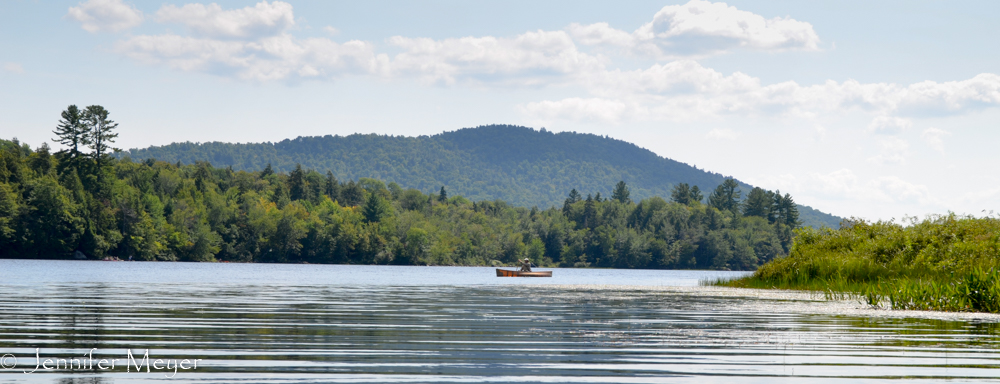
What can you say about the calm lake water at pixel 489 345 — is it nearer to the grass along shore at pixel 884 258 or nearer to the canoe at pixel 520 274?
the grass along shore at pixel 884 258

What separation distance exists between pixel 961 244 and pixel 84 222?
133806 mm

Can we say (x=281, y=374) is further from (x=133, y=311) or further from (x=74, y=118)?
(x=74, y=118)

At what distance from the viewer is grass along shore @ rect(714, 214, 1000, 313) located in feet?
126

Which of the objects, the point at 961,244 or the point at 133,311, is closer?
the point at 133,311

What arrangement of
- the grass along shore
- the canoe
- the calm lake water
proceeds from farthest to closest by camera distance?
1. the canoe
2. the grass along shore
3. the calm lake water

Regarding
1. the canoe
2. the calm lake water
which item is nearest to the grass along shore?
the calm lake water

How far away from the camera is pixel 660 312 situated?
85.9 ft

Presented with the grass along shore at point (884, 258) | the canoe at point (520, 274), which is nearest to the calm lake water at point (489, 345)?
the grass along shore at point (884, 258)

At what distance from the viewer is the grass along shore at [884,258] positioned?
126ft

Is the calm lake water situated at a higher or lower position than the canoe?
higher

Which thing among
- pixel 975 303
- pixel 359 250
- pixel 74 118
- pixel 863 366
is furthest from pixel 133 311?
pixel 359 250

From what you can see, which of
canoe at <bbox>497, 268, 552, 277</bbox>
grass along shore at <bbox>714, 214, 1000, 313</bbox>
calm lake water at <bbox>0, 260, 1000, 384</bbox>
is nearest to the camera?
calm lake water at <bbox>0, 260, 1000, 384</bbox>

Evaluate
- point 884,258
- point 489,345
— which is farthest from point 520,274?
point 489,345

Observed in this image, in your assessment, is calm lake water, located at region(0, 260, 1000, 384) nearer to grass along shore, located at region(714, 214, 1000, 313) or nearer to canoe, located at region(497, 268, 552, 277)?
grass along shore, located at region(714, 214, 1000, 313)
